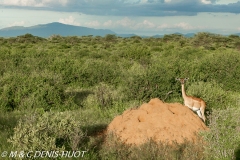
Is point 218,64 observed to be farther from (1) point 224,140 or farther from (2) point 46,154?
(2) point 46,154

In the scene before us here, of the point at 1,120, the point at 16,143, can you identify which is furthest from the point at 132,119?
the point at 1,120

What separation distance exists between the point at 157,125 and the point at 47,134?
282 centimetres

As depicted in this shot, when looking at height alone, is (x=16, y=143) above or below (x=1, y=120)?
above

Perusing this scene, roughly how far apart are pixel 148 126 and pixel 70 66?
472 inches

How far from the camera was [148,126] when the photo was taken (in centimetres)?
870

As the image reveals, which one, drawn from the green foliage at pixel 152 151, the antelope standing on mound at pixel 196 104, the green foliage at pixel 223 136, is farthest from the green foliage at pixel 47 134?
the antelope standing on mound at pixel 196 104

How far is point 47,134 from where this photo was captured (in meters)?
7.60

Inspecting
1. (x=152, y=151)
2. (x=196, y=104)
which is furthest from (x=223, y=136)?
(x=196, y=104)

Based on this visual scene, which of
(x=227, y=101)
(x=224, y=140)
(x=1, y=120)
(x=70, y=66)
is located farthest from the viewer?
(x=70, y=66)

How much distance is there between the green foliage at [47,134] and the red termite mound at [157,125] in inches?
→ 46.8

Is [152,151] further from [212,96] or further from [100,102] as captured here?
[100,102]

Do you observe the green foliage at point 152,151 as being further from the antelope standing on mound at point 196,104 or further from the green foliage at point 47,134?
the antelope standing on mound at point 196,104

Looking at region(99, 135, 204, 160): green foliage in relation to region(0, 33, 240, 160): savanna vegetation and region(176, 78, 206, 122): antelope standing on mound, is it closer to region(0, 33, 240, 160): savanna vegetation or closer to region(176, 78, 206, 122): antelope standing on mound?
region(0, 33, 240, 160): savanna vegetation

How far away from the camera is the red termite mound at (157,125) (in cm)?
847
